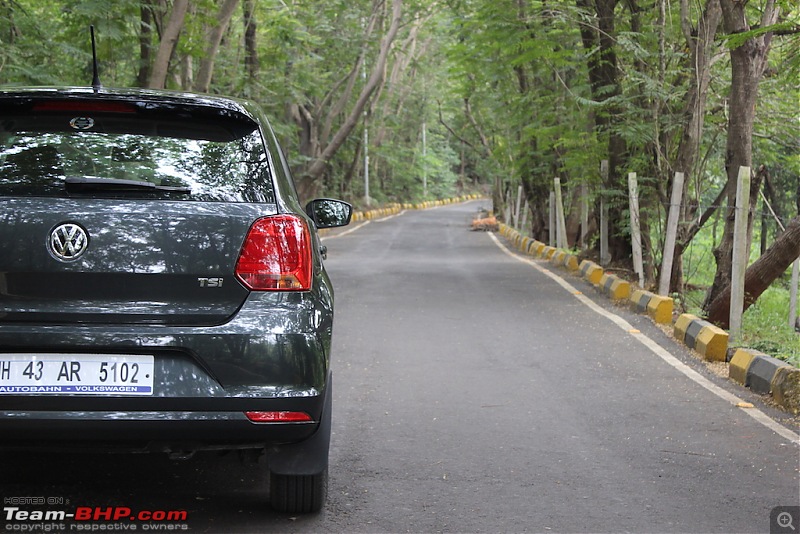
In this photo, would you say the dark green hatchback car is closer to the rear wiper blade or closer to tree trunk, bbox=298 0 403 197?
the rear wiper blade

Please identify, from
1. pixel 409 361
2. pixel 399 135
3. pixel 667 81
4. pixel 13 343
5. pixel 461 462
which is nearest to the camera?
pixel 13 343

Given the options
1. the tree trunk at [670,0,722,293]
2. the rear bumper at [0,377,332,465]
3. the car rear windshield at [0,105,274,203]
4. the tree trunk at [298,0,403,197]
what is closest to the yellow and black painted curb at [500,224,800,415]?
the tree trunk at [670,0,722,293]

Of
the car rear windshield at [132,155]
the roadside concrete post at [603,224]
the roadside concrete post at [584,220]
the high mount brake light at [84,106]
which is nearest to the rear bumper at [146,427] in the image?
the car rear windshield at [132,155]

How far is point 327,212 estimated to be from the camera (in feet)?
17.9

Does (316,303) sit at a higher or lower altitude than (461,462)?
higher

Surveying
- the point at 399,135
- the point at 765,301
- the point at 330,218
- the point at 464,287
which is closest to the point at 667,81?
the point at 464,287

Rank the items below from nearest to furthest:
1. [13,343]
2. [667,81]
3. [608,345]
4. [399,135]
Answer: [13,343], [608,345], [667,81], [399,135]

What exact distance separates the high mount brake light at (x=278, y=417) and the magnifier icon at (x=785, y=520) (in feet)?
6.89

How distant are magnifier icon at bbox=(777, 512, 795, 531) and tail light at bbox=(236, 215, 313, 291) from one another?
226 cm

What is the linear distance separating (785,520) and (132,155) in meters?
3.10

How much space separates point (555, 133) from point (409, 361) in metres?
11.1

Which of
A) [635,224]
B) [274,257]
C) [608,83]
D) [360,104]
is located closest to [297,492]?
[274,257]

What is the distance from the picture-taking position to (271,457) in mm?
3996

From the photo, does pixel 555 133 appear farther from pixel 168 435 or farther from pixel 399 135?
pixel 399 135
